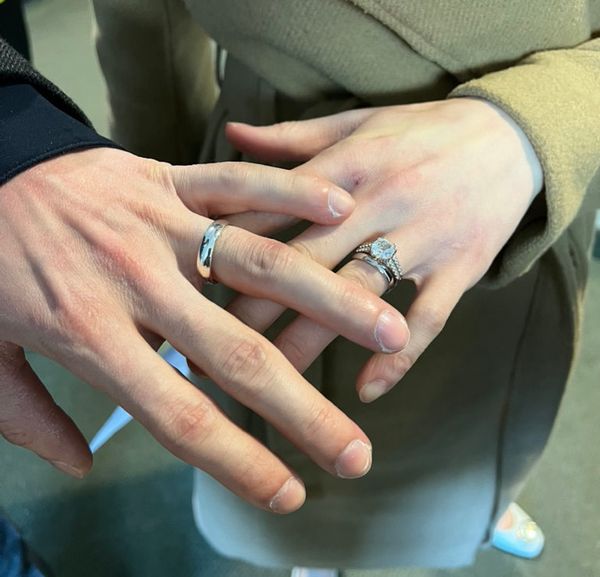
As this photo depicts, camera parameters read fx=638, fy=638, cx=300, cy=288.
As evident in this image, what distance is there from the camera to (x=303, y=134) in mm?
499

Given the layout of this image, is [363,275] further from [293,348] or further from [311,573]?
[311,573]

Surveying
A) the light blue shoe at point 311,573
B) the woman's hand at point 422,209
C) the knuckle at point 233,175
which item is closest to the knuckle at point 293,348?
the woman's hand at point 422,209

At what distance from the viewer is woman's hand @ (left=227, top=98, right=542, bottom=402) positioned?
1.45 ft

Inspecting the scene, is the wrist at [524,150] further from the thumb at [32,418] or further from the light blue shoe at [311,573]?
the light blue shoe at [311,573]

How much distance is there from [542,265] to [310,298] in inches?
11.0

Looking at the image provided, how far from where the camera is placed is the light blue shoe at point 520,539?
110 centimetres

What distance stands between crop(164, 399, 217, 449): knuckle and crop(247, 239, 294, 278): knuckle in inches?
3.8

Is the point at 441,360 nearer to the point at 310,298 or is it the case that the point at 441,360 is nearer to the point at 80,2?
the point at 310,298

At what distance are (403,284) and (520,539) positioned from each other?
756mm

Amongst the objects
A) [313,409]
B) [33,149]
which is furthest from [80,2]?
[313,409]

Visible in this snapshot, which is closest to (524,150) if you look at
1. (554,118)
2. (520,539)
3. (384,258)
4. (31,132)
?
(554,118)

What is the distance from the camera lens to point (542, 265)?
0.59 metres

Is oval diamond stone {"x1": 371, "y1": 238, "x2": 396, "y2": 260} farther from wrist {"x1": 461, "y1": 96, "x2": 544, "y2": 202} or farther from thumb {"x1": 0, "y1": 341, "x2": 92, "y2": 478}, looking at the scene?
thumb {"x1": 0, "y1": 341, "x2": 92, "y2": 478}

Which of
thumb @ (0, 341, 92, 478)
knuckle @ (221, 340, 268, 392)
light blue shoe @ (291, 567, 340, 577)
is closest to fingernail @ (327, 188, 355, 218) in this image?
knuckle @ (221, 340, 268, 392)
